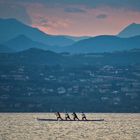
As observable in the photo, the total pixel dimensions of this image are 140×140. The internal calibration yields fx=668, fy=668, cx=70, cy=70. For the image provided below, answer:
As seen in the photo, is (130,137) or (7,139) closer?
(7,139)

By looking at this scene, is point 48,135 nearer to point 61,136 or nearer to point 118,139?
point 61,136

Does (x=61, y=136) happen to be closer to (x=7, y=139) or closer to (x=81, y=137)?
(x=81, y=137)

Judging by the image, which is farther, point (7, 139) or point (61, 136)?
point (61, 136)

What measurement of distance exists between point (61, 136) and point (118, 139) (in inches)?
494

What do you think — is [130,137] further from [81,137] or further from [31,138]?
[31,138]

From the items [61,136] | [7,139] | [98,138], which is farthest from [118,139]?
[7,139]

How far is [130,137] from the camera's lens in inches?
5443

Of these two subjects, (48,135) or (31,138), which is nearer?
(31,138)

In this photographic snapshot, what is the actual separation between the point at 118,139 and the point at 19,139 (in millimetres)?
19792

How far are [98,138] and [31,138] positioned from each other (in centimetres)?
1364

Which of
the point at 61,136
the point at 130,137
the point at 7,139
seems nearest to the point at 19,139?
the point at 7,139

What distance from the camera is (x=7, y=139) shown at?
413 ft

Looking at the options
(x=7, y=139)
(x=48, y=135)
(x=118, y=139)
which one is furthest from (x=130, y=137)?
(x=7, y=139)

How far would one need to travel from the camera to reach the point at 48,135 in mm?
139875
